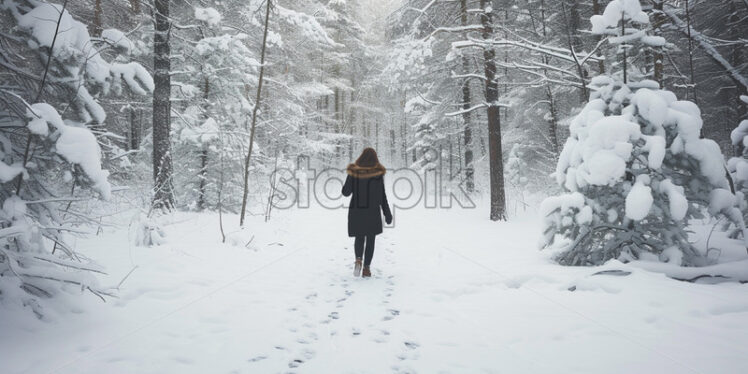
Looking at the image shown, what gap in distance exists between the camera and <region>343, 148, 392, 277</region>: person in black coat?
534cm

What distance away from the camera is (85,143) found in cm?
279

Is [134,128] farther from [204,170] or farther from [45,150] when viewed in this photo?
[45,150]

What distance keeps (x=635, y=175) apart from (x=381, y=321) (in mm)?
4114

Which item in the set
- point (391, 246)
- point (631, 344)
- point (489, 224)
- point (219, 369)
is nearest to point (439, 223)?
point (489, 224)

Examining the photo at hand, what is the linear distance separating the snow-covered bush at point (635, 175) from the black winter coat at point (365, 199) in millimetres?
2632

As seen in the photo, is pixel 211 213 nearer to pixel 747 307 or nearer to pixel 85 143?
pixel 85 143

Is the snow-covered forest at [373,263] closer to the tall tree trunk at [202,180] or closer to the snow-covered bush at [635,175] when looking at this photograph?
the snow-covered bush at [635,175]

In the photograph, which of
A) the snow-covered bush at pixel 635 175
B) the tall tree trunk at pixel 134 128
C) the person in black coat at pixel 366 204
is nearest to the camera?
the snow-covered bush at pixel 635 175

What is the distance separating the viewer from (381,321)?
3.49 m

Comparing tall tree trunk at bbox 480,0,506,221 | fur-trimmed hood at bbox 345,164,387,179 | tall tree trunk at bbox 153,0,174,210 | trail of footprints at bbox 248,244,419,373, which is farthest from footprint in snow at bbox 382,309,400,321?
tall tree trunk at bbox 153,0,174,210

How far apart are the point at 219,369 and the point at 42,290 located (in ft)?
6.69

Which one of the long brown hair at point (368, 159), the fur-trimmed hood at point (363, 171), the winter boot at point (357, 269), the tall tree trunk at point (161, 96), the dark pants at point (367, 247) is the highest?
the tall tree trunk at point (161, 96)

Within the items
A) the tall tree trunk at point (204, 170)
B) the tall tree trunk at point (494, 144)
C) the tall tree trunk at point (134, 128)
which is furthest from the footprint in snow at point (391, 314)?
the tall tree trunk at point (134, 128)

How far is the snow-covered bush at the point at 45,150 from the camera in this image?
2676mm
